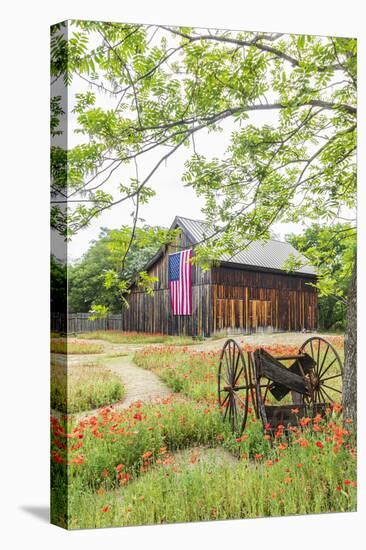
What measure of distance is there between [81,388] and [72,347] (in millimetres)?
338

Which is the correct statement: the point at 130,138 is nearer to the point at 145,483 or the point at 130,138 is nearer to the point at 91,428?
the point at 91,428

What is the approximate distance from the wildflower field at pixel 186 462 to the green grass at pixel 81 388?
0.10m

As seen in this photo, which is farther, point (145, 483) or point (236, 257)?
point (236, 257)

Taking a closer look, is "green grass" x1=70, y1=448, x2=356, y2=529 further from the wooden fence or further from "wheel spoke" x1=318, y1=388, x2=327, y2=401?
the wooden fence

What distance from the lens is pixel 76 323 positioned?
231 inches

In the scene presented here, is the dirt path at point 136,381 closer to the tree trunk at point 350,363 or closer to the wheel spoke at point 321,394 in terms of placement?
the wheel spoke at point 321,394

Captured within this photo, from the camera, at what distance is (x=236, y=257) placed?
6.82 meters

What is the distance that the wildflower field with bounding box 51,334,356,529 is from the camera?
5.80 metres

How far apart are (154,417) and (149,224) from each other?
1635mm

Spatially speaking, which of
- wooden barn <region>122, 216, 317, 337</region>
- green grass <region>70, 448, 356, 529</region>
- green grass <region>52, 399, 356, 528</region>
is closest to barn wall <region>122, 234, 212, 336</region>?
wooden barn <region>122, 216, 317, 337</region>

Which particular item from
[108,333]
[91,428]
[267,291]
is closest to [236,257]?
[267,291]

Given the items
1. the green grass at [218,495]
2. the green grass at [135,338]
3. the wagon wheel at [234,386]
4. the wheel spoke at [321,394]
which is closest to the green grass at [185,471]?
the green grass at [218,495]

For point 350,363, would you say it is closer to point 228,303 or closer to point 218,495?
point 228,303

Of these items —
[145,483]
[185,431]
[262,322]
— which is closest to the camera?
[145,483]
